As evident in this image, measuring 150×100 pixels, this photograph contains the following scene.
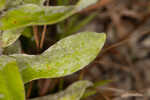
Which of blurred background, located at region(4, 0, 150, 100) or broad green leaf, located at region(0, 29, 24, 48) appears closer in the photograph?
broad green leaf, located at region(0, 29, 24, 48)

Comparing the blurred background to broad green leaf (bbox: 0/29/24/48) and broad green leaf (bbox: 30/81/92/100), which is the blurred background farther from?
broad green leaf (bbox: 0/29/24/48)

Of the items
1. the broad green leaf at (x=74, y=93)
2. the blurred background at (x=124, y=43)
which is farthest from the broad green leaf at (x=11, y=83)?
the blurred background at (x=124, y=43)

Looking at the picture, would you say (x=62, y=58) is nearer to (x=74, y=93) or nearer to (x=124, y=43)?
(x=74, y=93)

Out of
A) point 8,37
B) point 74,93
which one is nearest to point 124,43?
point 74,93

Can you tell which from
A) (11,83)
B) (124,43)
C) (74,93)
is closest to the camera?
(11,83)

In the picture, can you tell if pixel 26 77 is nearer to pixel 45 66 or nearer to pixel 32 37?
pixel 45 66

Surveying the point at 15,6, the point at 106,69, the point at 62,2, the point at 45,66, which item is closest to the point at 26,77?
the point at 45,66

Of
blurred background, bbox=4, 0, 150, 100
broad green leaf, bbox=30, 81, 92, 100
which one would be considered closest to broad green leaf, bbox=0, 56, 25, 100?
broad green leaf, bbox=30, 81, 92, 100
